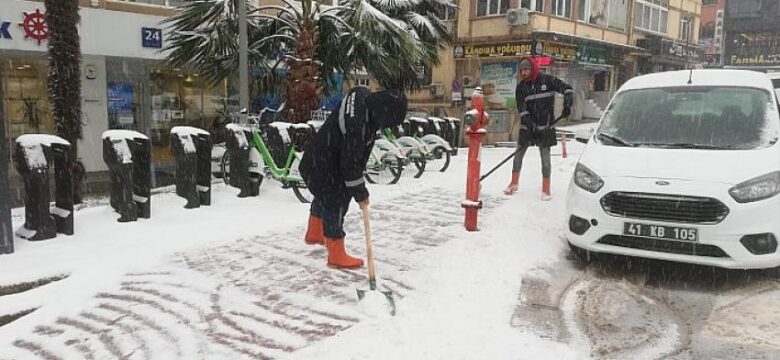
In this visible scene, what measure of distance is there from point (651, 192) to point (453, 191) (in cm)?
434

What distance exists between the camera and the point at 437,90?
88.9 feet

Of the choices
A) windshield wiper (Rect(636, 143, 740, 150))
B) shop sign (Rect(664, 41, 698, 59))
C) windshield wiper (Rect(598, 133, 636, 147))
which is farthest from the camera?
shop sign (Rect(664, 41, 698, 59))

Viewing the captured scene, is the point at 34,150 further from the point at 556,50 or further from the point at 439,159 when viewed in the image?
the point at 556,50

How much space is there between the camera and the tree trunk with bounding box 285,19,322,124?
380 inches

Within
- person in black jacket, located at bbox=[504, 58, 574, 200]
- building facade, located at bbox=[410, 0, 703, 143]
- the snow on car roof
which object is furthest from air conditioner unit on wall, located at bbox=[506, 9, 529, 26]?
the snow on car roof

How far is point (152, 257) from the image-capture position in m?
4.93

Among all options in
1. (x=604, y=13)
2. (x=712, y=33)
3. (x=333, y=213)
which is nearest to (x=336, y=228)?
(x=333, y=213)

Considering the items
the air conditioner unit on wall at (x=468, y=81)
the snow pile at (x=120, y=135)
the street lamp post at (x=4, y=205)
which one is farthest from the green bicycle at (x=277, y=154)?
the air conditioner unit on wall at (x=468, y=81)

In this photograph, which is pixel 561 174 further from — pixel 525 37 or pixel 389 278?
pixel 525 37

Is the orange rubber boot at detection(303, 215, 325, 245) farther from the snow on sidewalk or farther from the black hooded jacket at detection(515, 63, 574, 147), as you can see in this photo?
the black hooded jacket at detection(515, 63, 574, 147)

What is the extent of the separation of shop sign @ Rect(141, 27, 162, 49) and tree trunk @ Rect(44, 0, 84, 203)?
5.02 metres

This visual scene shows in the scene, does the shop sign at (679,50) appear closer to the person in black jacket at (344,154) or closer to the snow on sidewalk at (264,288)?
the snow on sidewalk at (264,288)

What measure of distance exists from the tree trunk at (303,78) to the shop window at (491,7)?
16.4 meters

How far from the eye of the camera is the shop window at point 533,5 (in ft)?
77.0
